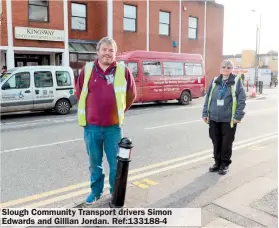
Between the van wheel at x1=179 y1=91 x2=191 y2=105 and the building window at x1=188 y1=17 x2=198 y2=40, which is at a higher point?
the building window at x1=188 y1=17 x2=198 y2=40

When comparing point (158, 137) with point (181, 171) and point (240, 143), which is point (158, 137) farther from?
point (181, 171)

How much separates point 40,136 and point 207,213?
5541mm

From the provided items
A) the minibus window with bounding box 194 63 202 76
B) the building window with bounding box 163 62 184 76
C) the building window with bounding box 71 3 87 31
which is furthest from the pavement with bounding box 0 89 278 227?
the building window with bounding box 71 3 87 31

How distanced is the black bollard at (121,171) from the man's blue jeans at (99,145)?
280 mm

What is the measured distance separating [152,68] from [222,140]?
34.5 ft

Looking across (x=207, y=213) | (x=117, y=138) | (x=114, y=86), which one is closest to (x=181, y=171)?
(x=207, y=213)

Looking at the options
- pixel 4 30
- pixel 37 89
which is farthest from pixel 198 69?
pixel 4 30

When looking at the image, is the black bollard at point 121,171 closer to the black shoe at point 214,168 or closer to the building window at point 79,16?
the black shoe at point 214,168

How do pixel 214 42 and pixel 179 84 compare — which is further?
pixel 214 42

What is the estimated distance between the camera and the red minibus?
575 inches

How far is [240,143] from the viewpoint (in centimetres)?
704

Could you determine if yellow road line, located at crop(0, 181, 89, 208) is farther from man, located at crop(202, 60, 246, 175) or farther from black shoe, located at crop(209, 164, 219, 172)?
man, located at crop(202, 60, 246, 175)

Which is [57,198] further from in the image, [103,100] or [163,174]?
[163,174]

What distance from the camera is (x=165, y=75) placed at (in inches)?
612
